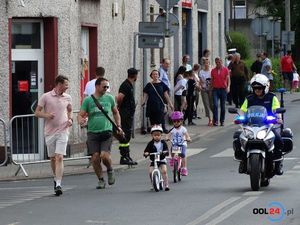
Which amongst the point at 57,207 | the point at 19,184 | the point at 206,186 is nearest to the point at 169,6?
the point at 19,184

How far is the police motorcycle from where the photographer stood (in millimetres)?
15562

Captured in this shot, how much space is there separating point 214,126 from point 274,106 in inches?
578

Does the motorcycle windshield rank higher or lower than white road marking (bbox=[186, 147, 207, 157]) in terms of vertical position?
higher

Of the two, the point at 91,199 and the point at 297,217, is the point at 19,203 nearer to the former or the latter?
the point at 91,199

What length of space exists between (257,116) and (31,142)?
8.19 metres

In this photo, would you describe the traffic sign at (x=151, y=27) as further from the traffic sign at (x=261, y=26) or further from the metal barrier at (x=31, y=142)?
the traffic sign at (x=261, y=26)

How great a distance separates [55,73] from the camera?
77.5ft

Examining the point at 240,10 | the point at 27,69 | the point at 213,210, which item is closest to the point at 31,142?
the point at 27,69

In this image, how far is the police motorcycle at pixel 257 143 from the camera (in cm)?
1556

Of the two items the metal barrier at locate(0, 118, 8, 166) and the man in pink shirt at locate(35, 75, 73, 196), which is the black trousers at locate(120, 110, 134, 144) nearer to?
the metal barrier at locate(0, 118, 8, 166)

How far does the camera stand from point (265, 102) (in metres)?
16.2

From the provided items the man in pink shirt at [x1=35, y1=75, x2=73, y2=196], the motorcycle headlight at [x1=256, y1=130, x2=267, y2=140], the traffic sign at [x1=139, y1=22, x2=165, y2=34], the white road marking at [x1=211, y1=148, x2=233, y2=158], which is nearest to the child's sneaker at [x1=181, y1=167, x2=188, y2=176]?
the man in pink shirt at [x1=35, y1=75, x2=73, y2=196]

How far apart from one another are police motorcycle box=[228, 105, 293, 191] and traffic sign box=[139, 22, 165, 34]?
417 inches

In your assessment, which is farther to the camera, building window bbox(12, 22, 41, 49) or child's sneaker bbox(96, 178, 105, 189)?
building window bbox(12, 22, 41, 49)
